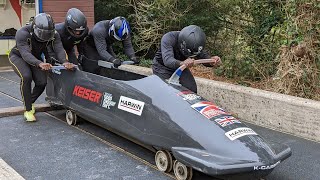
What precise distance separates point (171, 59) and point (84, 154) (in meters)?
1.48

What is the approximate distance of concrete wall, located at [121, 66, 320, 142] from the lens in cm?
583

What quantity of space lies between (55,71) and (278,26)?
407 centimetres

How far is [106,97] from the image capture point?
17.2ft

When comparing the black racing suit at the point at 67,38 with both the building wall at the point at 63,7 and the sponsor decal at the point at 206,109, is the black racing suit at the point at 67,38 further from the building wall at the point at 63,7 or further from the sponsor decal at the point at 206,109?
the building wall at the point at 63,7

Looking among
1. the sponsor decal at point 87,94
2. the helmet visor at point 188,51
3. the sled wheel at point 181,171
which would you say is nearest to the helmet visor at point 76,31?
the sponsor decal at point 87,94

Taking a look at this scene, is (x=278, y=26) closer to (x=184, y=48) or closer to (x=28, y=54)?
(x=184, y=48)

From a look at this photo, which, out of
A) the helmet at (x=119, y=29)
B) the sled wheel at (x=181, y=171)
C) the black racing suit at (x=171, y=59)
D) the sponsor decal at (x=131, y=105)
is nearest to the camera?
the sled wheel at (x=181, y=171)

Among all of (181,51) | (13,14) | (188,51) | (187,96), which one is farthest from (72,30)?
(13,14)

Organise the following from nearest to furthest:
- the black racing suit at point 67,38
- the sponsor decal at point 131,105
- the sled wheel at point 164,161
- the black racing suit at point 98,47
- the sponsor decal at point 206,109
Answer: the sponsor decal at point 206,109, the sled wheel at point 164,161, the sponsor decal at point 131,105, the black racing suit at point 98,47, the black racing suit at point 67,38

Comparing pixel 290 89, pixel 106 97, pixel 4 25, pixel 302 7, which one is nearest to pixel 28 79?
pixel 106 97

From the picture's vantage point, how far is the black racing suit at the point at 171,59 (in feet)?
17.3

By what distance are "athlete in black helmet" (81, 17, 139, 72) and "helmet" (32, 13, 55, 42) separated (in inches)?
28.0

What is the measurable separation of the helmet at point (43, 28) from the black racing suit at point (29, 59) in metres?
0.20

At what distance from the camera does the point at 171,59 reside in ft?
17.2
